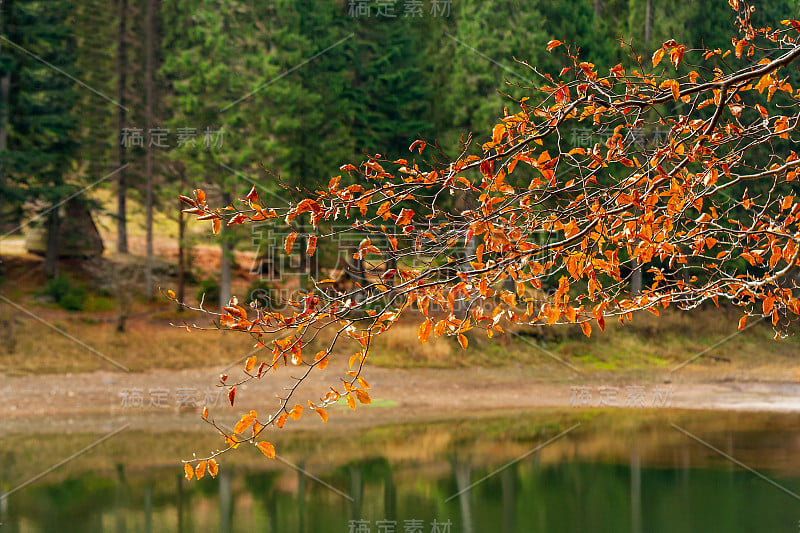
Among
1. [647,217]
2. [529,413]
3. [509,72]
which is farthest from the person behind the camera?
[509,72]

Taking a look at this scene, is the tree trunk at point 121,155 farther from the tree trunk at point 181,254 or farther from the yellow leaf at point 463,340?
the yellow leaf at point 463,340

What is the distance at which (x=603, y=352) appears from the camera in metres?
22.5

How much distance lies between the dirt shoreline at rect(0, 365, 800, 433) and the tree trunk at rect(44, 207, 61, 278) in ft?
19.3

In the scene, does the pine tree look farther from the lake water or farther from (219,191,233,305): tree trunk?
the lake water

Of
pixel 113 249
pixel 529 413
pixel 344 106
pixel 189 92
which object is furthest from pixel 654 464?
pixel 113 249

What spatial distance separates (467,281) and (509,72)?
18890mm

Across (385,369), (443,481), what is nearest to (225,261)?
(385,369)

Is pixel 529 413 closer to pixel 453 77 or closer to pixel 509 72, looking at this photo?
pixel 509 72

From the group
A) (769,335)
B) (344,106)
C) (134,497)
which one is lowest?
(134,497)

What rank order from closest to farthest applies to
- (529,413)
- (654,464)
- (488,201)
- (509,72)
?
(488,201)
(654,464)
(529,413)
(509,72)

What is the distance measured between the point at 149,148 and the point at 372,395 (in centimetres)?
1033

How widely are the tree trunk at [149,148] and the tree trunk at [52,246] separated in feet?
7.41

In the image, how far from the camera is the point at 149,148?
23922mm

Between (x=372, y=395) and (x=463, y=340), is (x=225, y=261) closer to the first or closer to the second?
(x=372, y=395)
